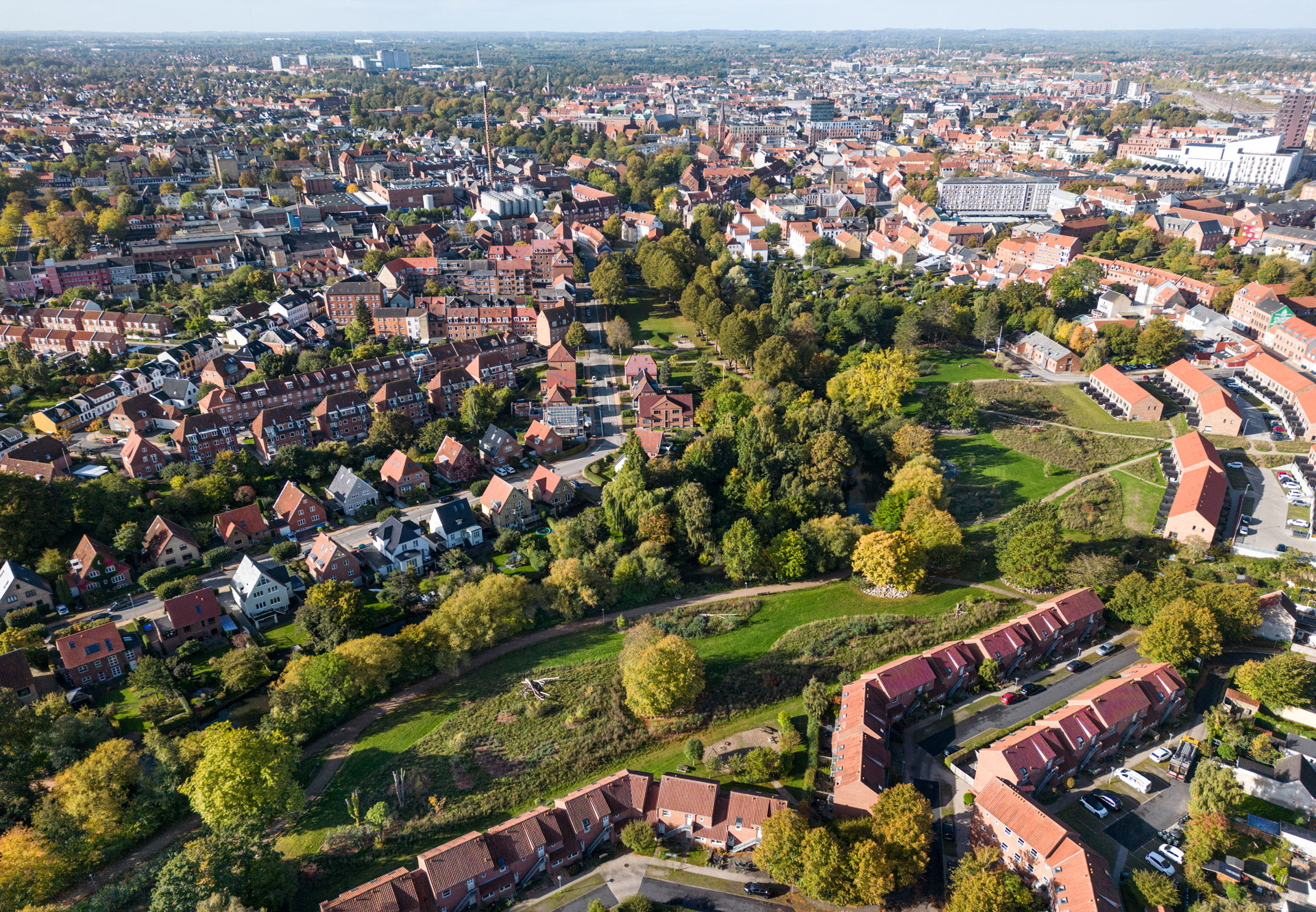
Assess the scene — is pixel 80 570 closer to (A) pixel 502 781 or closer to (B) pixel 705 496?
(A) pixel 502 781

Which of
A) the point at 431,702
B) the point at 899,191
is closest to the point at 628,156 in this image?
the point at 899,191

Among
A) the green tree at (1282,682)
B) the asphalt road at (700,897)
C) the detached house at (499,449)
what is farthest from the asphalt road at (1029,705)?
the detached house at (499,449)

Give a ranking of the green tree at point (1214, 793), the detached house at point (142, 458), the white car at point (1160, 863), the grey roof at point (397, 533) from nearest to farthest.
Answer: the white car at point (1160, 863), the green tree at point (1214, 793), the grey roof at point (397, 533), the detached house at point (142, 458)

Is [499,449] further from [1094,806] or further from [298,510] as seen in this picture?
[1094,806]

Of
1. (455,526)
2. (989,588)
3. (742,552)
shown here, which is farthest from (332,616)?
(989,588)

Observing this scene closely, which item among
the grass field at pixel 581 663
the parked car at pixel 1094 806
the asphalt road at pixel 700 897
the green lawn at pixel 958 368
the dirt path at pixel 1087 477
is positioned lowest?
the grass field at pixel 581 663

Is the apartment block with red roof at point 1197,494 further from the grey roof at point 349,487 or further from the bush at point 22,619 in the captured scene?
the bush at point 22,619

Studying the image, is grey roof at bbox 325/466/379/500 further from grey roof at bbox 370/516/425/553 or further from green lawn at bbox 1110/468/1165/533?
green lawn at bbox 1110/468/1165/533

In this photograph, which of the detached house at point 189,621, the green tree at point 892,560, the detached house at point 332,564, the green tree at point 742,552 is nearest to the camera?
the detached house at point 189,621
